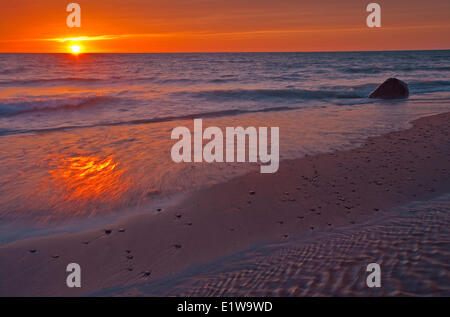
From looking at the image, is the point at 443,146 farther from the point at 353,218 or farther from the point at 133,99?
the point at 133,99

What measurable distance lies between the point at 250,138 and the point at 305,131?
1.89 m

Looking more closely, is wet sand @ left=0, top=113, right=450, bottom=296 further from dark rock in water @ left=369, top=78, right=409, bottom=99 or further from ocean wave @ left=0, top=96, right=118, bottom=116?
ocean wave @ left=0, top=96, right=118, bottom=116

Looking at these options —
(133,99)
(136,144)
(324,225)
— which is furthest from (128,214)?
(133,99)

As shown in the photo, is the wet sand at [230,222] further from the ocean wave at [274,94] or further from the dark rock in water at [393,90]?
the ocean wave at [274,94]

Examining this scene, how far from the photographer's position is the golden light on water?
5621mm

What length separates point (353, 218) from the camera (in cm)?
461

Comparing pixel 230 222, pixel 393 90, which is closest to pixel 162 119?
pixel 230 222

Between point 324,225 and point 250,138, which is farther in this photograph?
point 250,138

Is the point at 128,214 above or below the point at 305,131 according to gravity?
below

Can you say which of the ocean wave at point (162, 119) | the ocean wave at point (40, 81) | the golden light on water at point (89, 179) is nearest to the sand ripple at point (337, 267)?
the golden light on water at point (89, 179)

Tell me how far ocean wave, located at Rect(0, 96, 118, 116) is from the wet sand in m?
13.5

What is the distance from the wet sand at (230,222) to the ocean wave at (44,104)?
44.2 ft

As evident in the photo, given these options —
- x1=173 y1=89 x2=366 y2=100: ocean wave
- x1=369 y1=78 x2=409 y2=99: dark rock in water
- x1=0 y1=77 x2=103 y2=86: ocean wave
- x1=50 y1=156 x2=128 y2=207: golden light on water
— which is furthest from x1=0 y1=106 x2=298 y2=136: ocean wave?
x1=0 y1=77 x2=103 y2=86: ocean wave

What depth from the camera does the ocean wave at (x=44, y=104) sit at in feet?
51.7
